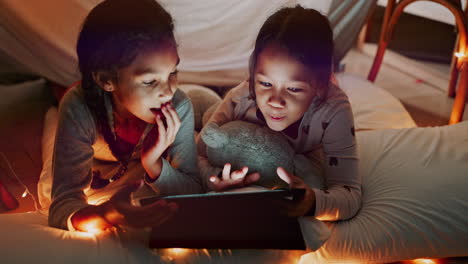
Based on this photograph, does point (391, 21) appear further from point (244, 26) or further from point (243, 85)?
point (243, 85)

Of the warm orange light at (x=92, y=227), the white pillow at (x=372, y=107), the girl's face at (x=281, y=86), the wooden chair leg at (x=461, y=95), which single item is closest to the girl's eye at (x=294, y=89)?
the girl's face at (x=281, y=86)

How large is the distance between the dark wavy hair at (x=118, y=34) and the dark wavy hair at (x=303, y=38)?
7.6 inches

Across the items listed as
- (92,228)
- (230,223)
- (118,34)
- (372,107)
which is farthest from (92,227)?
(372,107)

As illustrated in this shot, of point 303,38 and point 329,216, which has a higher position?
point 303,38

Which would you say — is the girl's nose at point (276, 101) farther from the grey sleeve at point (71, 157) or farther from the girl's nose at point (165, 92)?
the grey sleeve at point (71, 157)

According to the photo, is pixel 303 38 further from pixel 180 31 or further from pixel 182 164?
pixel 180 31

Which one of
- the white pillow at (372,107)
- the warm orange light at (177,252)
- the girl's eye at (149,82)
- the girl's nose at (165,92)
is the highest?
the girl's eye at (149,82)

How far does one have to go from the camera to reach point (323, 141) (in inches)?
35.1

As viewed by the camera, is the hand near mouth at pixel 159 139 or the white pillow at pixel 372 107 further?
the white pillow at pixel 372 107

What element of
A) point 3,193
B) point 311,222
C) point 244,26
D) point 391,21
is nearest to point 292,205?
point 311,222

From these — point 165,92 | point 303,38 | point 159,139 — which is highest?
point 303,38

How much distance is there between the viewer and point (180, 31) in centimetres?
118

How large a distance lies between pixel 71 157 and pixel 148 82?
0.24 meters

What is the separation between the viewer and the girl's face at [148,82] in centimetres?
70
